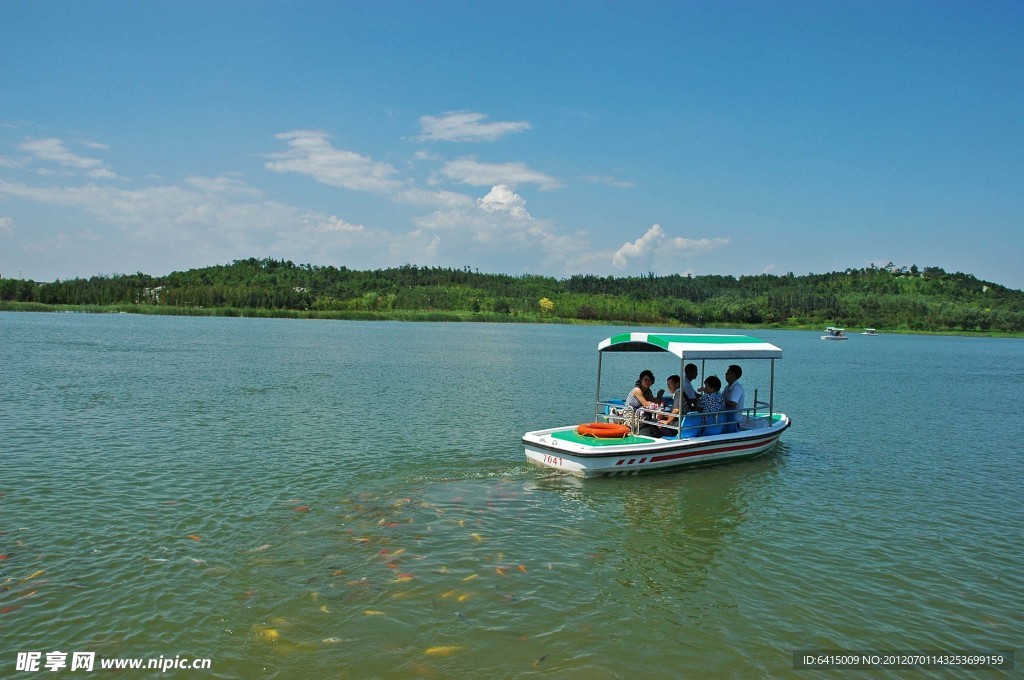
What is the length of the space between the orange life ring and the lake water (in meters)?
1.12

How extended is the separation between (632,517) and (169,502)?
9.22 metres

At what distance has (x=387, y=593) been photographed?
9.30 metres

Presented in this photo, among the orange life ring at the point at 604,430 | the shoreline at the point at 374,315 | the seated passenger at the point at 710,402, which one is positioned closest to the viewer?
the orange life ring at the point at 604,430

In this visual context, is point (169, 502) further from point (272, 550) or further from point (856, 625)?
point (856, 625)

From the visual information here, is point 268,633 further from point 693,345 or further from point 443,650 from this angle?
point 693,345

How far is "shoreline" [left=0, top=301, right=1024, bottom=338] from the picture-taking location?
5044 inches

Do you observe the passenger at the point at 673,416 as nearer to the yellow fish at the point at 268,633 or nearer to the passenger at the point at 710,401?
the passenger at the point at 710,401

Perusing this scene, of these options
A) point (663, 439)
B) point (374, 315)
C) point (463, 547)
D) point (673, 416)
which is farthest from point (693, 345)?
point (374, 315)

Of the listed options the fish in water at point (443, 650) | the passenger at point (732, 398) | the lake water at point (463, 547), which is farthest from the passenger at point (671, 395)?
the fish in water at point (443, 650)

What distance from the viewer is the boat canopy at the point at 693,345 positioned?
1733cm

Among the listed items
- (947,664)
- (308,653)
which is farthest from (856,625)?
(308,653)

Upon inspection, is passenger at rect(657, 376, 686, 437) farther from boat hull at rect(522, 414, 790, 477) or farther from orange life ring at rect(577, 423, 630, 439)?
orange life ring at rect(577, 423, 630, 439)

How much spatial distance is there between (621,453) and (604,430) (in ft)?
2.96

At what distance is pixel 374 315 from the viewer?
14975 centimetres
